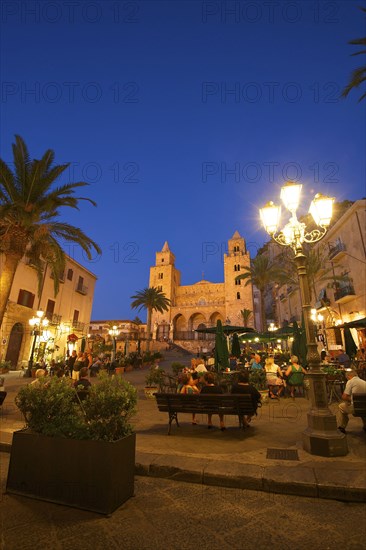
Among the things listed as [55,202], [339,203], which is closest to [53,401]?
[55,202]

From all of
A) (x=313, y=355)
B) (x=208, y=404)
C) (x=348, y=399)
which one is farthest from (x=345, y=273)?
(x=208, y=404)

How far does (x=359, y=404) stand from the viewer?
214 inches

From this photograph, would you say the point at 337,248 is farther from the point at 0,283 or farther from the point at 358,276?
the point at 0,283

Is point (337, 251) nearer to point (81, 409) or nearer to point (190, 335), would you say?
point (81, 409)

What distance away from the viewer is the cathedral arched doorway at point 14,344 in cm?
2067

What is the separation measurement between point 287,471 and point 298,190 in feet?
15.8

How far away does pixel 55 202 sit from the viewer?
11.5 meters

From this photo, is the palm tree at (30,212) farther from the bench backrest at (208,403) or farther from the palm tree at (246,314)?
the palm tree at (246,314)

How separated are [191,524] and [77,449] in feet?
4.36

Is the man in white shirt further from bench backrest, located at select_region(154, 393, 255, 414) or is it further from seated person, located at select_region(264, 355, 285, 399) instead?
seated person, located at select_region(264, 355, 285, 399)

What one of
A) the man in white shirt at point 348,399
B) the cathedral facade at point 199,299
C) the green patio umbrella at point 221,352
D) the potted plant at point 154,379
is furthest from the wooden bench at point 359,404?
the cathedral facade at point 199,299

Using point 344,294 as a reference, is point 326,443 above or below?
below

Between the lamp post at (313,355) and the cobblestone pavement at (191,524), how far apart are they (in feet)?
4.12

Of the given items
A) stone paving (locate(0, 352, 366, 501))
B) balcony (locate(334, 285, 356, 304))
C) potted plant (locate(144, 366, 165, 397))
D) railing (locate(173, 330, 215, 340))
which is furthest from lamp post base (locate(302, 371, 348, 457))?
railing (locate(173, 330, 215, 340))
